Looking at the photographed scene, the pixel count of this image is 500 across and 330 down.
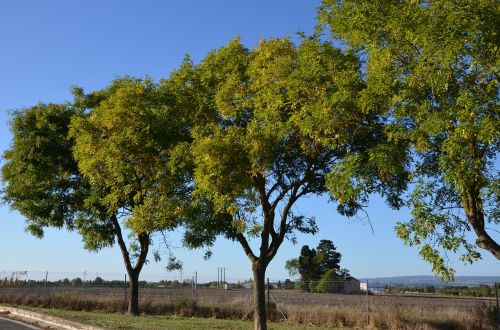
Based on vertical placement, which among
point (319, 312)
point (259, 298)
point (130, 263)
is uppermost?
point (130, 263)

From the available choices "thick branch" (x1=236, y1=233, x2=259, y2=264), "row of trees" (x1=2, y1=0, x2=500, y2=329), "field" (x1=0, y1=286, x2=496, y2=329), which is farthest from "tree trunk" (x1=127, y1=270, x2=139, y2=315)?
"thick branch" (x1=236, y1=233, x2=259, y2=264)

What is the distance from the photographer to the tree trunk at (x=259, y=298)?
49.3 feet

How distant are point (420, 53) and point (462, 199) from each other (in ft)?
10.2

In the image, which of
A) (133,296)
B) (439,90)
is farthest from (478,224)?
(133,296)

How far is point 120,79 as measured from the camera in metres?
21.9

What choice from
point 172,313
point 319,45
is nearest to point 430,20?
point 319,45

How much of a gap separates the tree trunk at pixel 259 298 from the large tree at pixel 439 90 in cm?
619

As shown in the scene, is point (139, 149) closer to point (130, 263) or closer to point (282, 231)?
point (282, 231)

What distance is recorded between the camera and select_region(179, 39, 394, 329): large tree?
1124cm

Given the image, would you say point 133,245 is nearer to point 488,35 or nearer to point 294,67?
point 294,67

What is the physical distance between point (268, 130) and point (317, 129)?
5.40 feet

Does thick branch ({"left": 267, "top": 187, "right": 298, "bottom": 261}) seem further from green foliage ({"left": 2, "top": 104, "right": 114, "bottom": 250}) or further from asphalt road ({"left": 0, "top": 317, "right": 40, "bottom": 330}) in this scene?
green foliage ({"left": 2, "top": 104, "right": 114, "bottom": 250})

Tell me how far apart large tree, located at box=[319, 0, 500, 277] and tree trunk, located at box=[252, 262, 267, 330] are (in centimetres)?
619

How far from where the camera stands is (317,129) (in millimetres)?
11125
